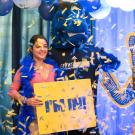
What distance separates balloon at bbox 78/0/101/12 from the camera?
2.64m

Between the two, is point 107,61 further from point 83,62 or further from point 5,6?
point 5,6

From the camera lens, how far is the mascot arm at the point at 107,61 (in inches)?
107

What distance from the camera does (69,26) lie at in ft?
8.68

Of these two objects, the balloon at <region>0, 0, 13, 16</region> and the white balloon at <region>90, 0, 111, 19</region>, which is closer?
the balloon at <region>0, 0, 13, 16</region>

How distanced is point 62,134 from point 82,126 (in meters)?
0.19

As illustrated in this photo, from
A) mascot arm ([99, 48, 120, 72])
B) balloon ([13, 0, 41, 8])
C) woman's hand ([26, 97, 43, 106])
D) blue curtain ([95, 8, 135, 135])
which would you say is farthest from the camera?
blue curtain ([95, 8, 135, 135])

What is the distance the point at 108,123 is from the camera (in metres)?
3.09

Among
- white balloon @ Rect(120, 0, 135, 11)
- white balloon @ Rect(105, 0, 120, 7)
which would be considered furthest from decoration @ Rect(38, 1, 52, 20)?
white balloon @ Rect(120, 0, 135, 11)

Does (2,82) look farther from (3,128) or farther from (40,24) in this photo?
(40,24)

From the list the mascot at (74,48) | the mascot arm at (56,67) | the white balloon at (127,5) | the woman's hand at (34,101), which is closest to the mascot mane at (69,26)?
the mascot at (74,48)

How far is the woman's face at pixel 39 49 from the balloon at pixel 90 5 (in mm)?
417

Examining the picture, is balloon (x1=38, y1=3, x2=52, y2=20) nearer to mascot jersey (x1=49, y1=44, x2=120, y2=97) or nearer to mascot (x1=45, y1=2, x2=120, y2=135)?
mascot (x1=45, y1=2, x2=120, y2=135)

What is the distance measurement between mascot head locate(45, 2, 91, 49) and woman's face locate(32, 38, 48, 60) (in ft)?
0.44

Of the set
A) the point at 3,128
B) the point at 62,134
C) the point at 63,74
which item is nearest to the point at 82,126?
the point at 62,134
